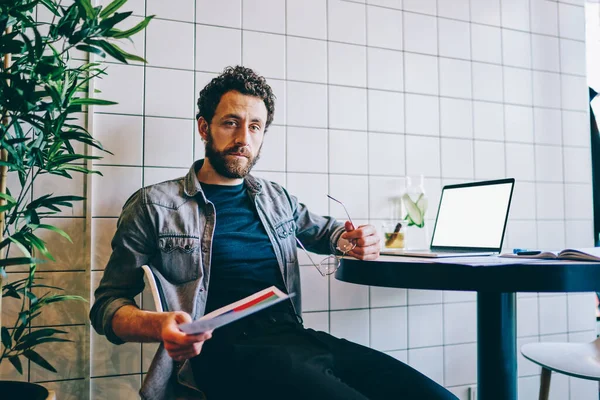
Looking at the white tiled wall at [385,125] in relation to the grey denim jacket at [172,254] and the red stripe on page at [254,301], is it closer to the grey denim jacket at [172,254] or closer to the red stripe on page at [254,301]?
the grey denim jacket at [172,254]

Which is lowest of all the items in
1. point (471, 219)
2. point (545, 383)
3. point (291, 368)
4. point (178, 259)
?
point (545, 383)

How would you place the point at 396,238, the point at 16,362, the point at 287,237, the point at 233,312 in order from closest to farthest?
the point at 233,312, the point at 16,362, the point at 287,237, the point at 396,238

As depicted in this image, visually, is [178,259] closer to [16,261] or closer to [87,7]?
[16,261]

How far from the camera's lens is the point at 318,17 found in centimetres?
207

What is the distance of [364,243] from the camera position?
141 cm

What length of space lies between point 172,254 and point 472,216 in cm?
112

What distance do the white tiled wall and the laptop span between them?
23cm

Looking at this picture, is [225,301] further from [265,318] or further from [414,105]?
[414,105]

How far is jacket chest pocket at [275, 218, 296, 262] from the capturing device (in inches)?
62.2

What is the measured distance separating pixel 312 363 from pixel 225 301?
1.18 feet

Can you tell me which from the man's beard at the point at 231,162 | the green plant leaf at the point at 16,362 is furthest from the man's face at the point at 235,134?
the green plant leaf at the point at 16,362

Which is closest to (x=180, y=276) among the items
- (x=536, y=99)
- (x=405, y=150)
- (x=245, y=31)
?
(x=245, y=31)

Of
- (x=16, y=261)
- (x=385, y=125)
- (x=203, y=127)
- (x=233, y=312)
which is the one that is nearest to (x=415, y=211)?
(x=385, y=125)

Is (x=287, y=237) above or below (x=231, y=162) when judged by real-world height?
below
